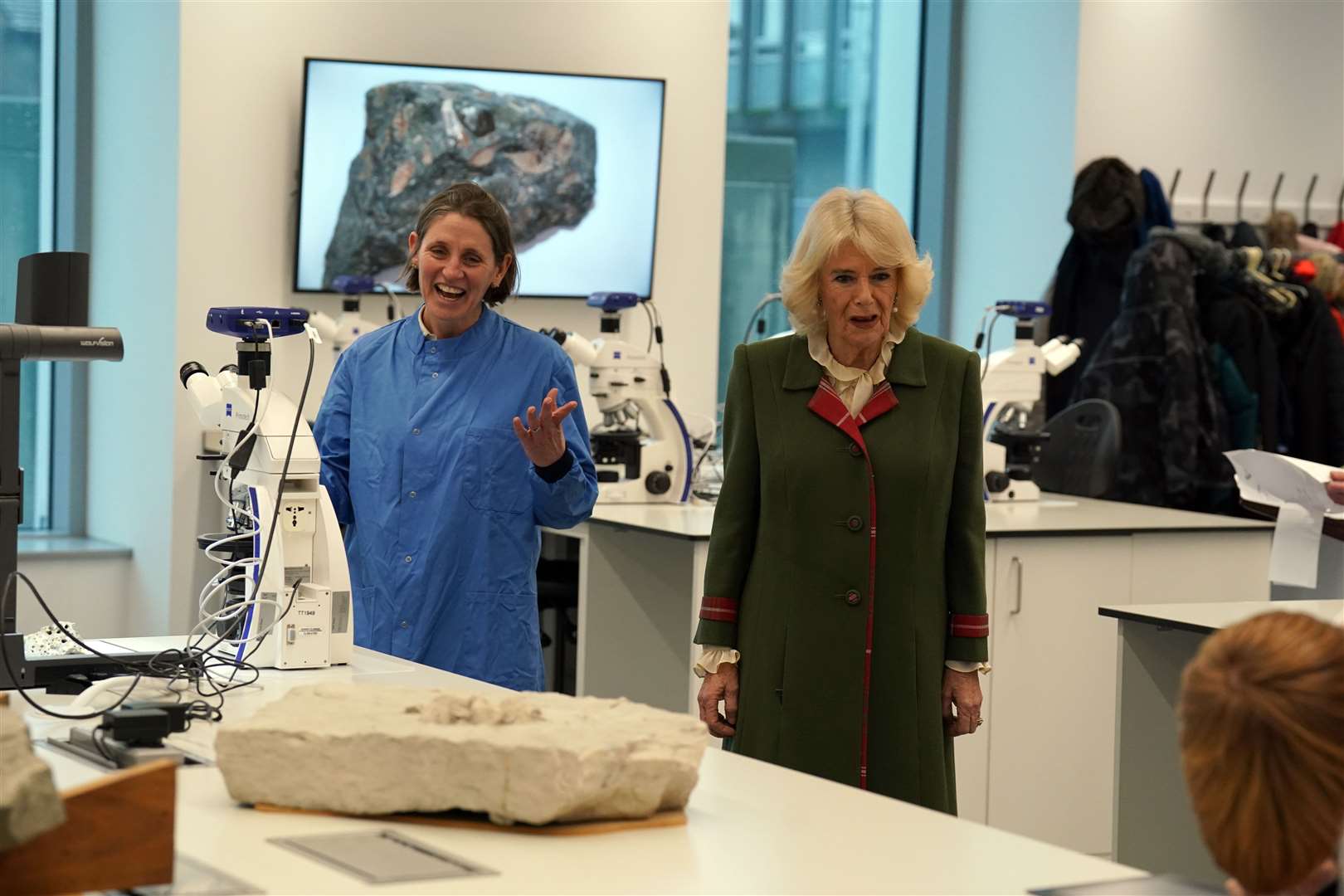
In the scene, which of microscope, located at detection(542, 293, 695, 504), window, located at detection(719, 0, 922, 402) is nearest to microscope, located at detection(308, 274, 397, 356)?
microscope, located at detection(542, 293, 695, 504)

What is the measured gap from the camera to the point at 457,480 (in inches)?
110

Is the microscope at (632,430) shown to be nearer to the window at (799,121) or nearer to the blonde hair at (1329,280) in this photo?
the window at (799,121)

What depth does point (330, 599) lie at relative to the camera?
2.47 meters

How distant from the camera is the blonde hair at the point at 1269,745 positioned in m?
1.20

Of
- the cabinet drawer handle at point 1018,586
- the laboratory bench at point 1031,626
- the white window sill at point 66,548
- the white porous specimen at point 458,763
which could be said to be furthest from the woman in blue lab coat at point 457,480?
the white window sill at point 66,548

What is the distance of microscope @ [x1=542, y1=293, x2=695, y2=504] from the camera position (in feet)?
15.6

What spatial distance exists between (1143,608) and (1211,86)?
4019 millimetres

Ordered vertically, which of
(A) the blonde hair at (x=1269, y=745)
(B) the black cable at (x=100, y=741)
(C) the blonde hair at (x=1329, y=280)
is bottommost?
(B) the black cable at (x=100, y=741)

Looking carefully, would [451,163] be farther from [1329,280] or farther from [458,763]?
[458,763]

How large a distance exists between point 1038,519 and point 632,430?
120cm

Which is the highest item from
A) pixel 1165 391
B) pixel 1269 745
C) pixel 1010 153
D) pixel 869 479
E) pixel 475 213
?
pixel 1010 153

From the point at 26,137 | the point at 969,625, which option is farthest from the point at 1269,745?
the point at 26,137

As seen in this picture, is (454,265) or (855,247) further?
(454,265)

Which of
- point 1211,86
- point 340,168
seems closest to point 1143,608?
point 340,168
